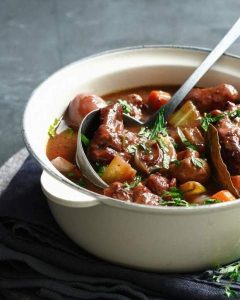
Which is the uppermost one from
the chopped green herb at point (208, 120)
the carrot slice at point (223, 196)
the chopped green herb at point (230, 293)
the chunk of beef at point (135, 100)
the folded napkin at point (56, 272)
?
the chopped green herb at point (208, 120)

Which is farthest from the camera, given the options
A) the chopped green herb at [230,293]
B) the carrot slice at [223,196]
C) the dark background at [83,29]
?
the dark background at [83,29]

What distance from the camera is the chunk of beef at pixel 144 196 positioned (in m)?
2.15

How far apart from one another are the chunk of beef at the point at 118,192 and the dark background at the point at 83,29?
1810mm

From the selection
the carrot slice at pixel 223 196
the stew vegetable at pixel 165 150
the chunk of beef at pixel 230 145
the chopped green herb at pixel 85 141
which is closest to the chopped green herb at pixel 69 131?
the stew vegetable at pixel 165 150

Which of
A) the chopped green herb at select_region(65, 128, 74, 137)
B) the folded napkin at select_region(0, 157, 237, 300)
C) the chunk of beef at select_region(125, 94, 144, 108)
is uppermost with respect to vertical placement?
the chunk of beef at select_region(125, 94, 144, 108)

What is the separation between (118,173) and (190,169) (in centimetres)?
27

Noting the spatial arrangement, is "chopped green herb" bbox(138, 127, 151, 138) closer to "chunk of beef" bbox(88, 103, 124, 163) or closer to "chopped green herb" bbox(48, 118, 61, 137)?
"chunk of beef" bbox(88, 103, 124, 163)

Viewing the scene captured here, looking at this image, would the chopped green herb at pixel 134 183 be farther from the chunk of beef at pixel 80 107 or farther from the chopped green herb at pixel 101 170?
the chunk of beef at pixel 80 107

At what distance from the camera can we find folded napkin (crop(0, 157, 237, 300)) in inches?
84.4

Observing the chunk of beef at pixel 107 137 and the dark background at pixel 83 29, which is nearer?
the chunk of beef at pixel 107 137

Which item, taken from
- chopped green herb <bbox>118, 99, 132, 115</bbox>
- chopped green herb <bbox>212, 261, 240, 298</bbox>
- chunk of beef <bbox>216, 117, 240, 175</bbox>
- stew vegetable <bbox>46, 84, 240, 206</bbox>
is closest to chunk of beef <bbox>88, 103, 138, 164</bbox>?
stew vegetable <bbox>46, 84, 240, 206</bbox>

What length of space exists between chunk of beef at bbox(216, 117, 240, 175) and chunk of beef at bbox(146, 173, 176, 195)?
0.76 ft

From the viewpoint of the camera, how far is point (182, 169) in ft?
7.65

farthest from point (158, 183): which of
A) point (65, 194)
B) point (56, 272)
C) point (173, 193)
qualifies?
point (56, 272)
